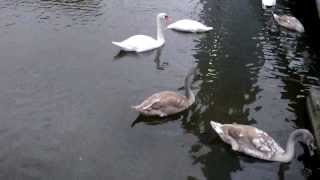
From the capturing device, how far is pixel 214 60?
48.8 ft

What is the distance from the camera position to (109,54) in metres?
14.8

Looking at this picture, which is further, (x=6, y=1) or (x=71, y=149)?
(x=6, y=1)

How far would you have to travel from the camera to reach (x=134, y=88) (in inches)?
510

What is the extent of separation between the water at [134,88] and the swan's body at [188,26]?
23 centimetres

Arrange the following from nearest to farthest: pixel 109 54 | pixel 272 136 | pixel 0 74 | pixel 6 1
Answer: pixel 272 136
pixel 0 74
pixel 109 54
pixel 6 1

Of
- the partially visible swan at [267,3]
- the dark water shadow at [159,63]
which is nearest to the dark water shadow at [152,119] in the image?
the dark water shadow at [159,63]

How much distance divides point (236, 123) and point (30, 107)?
4714mm

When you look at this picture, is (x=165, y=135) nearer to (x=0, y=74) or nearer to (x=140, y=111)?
(x=140, y=111)

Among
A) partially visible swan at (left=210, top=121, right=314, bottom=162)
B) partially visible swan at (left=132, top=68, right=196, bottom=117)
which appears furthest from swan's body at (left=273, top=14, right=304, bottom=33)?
partially visible swan at (left=210, top=121, right=314, bottom=162)

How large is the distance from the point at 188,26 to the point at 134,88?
440 cm

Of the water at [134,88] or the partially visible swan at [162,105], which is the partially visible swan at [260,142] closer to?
the water at [134,88]

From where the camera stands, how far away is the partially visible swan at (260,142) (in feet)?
33.0

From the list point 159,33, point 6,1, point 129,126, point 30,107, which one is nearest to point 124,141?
point 129,126

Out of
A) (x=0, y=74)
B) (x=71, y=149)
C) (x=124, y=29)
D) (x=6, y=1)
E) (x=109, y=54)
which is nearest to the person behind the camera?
(x=71, y=149)
